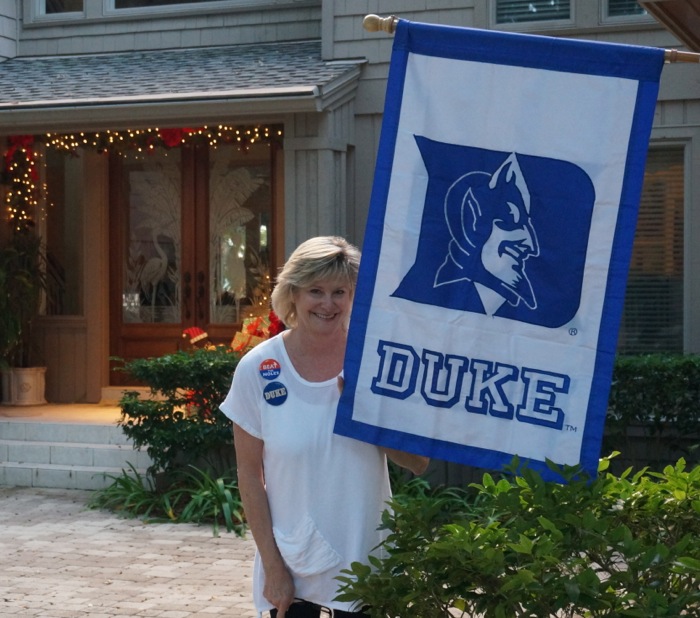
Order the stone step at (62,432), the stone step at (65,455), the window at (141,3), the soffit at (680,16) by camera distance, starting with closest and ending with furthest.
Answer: the soffit at (680,16), the stone step at (65,455), the stone step at (62,432), the window at (141,3)

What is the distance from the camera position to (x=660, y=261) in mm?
10062

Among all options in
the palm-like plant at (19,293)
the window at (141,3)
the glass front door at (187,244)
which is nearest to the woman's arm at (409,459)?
the glass front door at (187,244)

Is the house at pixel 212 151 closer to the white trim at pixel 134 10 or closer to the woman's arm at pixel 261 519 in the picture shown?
the white trim at pixel 134 10

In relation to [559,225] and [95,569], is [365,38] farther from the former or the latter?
[559,225]

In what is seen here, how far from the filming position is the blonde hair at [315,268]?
3396mm

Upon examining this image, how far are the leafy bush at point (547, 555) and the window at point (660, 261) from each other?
274 inches

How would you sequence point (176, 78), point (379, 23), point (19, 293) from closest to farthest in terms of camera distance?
1. point (379, 23)
2. point (176, 78)
3. point (19, 293)

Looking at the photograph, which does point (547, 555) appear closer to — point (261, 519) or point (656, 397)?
point (261, 519)

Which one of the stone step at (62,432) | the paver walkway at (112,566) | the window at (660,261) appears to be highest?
the window at (660,261)

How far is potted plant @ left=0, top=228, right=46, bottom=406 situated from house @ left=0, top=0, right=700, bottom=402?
34 centimetres

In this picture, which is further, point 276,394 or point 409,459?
point 409,459

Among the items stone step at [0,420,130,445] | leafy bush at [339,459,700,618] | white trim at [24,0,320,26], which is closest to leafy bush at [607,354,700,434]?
stone step at [0,420,130,445]

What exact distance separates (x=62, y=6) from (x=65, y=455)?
5238 millimetres

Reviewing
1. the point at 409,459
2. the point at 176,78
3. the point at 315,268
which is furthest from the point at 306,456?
the point at 176,78
